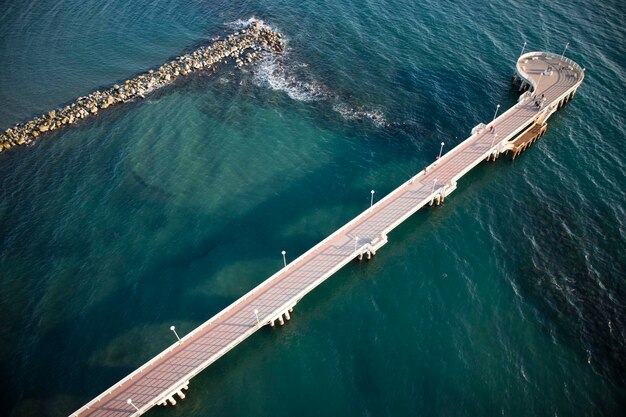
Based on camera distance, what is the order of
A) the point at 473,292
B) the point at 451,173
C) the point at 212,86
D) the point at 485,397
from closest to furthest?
the point at 485,397 < the point at 473,292 < the point at 451,173 < the point at 212,86

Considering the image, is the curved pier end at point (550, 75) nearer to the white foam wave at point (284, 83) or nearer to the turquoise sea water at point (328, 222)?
the turquoise sea water at point (328, 222)

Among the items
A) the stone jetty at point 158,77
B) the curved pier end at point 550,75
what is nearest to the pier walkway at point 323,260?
the curved pier end at point 550,75

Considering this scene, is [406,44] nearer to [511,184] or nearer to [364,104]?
[364,104]

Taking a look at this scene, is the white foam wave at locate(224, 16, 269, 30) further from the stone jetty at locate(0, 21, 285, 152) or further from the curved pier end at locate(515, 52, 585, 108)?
the curved pier end at locate(515, 52, 585, 108)

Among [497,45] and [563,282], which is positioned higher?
[497,45]

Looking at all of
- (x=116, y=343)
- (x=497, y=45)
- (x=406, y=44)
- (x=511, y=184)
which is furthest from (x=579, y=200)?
(x=116, y=343)

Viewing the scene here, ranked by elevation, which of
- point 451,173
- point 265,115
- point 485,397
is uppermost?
point 265,115

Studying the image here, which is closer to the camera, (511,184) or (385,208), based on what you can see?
(385,208)
